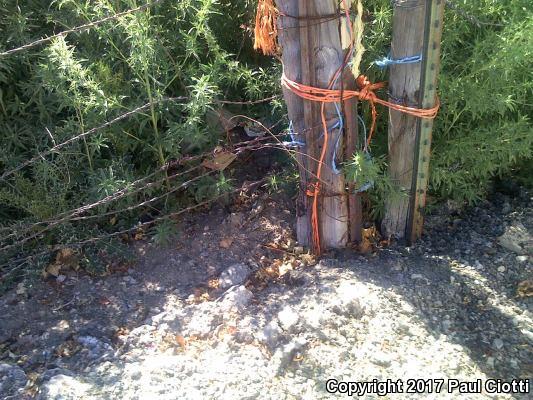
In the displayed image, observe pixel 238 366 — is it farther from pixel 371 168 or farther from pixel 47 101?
pixel 47 101

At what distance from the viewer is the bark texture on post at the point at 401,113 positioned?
3.18 meters

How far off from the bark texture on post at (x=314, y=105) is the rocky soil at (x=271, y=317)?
0.69 feet

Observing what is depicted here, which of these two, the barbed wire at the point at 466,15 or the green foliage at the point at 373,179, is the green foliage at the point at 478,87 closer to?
the barbed wire at the point at 466,15

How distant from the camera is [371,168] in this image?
3.25 meters

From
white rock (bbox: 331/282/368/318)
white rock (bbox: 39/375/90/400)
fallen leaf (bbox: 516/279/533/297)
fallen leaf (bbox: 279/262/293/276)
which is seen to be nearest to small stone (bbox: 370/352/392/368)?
white rock (bbox: 331/282/368/318)

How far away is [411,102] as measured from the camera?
3369 millimetres

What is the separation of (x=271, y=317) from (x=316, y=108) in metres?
1.16

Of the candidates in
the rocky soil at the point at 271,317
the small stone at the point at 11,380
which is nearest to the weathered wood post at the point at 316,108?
the rocky soil at the point at 271,317

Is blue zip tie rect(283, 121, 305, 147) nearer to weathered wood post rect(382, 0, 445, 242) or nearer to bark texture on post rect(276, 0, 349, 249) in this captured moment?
bark texture on post rect(276, 0, 349, 249)

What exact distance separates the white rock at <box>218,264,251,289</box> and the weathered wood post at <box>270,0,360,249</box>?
0.45 m

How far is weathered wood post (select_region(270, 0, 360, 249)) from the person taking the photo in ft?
10.2

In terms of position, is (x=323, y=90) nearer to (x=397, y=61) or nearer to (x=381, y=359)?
(x=397, y=61)

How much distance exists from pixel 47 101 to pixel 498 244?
119 inches

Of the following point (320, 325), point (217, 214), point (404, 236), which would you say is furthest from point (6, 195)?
point (404, 236)
